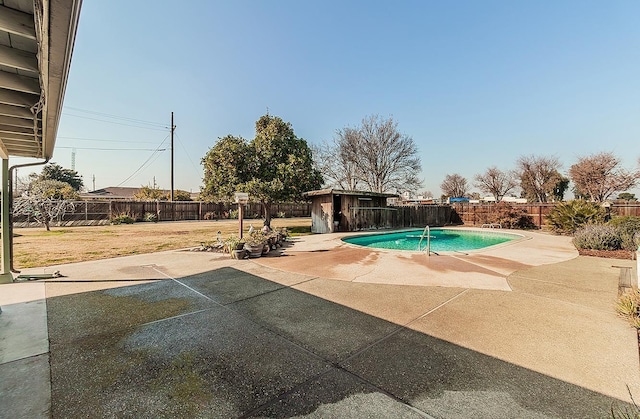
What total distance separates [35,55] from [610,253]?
12356mm

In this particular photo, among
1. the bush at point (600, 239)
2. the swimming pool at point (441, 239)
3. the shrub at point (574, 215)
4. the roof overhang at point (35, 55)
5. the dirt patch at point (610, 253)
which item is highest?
the roof overhang at point (35, 55)

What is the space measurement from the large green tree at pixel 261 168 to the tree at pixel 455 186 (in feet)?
124

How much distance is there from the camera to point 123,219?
20.2 meters

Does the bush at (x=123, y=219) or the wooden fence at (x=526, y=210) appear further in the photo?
the bush at (x=123, y=219)

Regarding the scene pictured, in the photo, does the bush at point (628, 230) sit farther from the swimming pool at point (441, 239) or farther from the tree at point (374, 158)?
the tree at point (374, 158)

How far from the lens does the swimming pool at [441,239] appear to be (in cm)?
1191

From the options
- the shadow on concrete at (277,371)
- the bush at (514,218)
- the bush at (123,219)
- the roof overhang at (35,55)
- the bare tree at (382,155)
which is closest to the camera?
the roof overhang at (35,55)

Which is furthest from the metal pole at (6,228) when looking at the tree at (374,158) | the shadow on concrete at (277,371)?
the tree at (374,158)

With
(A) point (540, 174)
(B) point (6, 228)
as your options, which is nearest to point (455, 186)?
(A) point (540, 174)

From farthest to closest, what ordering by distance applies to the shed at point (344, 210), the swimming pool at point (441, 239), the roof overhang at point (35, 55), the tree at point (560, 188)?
the tree at point (560, 188) → the shed at point (344, 210) → the swimming pool at point (441, 239) → the roof overhang at point (35, 55)

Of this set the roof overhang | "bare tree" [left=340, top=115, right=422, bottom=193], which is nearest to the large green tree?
the roof overhang

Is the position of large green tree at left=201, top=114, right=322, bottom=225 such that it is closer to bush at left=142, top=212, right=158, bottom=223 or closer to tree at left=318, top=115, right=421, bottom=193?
Result: bush at left=142, top=212, right=158, bottom=223

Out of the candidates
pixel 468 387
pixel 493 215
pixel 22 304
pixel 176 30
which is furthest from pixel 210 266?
pixel 493 215

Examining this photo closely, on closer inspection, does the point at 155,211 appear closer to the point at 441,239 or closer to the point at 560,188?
the point at 441,239
